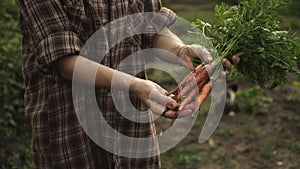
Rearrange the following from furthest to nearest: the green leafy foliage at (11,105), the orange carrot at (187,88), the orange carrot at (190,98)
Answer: the green leafy foliage at (11,105) → the orange carrot at (187,88) → the orange carrot at (190,98)

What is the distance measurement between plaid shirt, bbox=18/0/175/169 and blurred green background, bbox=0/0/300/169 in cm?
152

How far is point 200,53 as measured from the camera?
198 centimetres

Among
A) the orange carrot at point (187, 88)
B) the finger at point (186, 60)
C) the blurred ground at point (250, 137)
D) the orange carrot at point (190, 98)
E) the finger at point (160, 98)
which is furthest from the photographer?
the blurred ground at point (250, 137)

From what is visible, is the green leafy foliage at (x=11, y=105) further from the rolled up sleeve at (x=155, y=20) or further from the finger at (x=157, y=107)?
the finger at (x=157, y=107)

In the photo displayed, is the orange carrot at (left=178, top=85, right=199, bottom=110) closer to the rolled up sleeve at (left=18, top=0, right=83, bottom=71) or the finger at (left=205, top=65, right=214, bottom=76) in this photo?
the finger at (left=205, top=65, right=214, bottom=76)

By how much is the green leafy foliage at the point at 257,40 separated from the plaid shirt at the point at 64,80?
0.28 m

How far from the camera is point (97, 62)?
6.24 feet

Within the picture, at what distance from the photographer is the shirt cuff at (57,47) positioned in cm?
177

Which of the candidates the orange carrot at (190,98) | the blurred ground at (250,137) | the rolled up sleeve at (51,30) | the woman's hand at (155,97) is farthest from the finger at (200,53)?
the blurred ground at (250,137)

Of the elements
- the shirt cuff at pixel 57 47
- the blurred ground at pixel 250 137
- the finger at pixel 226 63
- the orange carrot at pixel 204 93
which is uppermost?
the shirt cuff at pixel 57 47

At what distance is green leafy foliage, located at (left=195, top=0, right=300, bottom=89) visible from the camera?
1995 millimetres

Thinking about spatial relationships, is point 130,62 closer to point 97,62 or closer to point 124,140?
point 97,62

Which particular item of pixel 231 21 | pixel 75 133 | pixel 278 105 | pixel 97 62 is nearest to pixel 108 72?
pixel 97 62

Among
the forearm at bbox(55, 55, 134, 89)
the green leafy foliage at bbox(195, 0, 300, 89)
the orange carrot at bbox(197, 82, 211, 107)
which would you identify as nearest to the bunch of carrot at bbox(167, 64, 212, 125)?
the orange carrot at bbox(197, 82, 211, 107)
